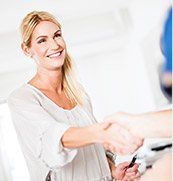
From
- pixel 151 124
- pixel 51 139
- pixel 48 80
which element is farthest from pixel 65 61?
pixel 151 124

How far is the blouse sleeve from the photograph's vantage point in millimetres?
932

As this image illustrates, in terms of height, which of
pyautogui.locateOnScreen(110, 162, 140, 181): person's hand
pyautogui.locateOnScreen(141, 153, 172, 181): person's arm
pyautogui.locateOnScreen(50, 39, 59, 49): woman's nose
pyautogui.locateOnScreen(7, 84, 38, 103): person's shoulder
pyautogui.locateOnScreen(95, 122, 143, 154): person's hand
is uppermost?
pyautogui.locateOnScreen(50, 39, 59, 49): woman's nose

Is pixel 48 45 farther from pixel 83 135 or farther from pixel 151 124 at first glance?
pixel 151 124

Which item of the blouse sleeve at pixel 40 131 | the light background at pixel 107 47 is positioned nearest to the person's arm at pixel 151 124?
the blouse sleeve at pixel 40 131

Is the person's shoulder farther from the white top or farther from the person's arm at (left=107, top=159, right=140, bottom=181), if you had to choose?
the person's arm at (left=107, top=159, right=140, bottom=181)

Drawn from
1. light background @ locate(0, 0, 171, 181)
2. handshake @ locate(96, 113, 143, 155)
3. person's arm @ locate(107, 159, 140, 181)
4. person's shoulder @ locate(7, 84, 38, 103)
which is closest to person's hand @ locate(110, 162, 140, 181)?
person's arm @ locate(107, 159, 140, 181)

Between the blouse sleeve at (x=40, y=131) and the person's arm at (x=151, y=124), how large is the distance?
0.58 ft

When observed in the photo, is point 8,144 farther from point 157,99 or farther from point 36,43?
point 157,99

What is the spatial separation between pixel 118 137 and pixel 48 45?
0.43 m

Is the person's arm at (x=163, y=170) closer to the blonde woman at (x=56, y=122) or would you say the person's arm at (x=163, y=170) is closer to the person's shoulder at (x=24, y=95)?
the blonde woman at (x=56, y=122)

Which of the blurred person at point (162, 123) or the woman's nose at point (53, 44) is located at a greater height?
the woman's nose at point (53, 44)

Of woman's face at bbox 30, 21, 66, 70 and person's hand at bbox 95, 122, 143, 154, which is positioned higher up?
woman's face at bbox 30, 21, 66, 70

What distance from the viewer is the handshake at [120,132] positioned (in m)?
0.86

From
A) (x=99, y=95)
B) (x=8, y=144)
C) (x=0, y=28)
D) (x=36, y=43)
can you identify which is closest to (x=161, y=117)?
(x=36, y=43)
